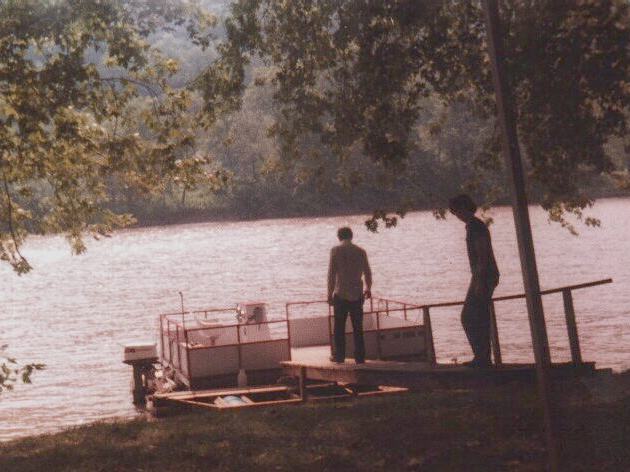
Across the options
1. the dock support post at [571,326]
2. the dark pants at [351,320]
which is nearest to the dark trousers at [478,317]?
the dock support post at [571,326]

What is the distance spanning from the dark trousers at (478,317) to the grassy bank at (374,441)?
2.17 ft

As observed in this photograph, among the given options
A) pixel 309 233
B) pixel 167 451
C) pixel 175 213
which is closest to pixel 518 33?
pixel 167 451

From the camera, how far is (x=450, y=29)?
14.1 metres

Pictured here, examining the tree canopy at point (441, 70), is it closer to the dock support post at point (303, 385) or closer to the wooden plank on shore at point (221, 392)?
the dock support post at point (303, 385)

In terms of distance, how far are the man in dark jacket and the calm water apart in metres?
9.47

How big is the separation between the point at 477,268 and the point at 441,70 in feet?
11.9

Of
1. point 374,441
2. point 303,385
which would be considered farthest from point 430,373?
point 303,385

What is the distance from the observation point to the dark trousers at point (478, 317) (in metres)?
11.4

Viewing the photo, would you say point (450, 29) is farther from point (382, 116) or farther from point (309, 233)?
point (309, 233)

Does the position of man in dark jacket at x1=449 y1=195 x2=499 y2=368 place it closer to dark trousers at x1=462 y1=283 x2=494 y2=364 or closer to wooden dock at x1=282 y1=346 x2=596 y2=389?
dark trousers at x1=462 y1=283 x2=494 y2=364

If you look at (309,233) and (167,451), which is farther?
(309,233)

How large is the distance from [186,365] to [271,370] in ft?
6.18

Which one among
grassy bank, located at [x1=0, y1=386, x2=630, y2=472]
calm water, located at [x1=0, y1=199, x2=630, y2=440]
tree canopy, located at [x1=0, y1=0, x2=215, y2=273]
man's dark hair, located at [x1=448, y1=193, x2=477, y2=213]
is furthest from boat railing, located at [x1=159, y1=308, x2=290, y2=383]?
man's dark hair, located at [x1=448, y1=193, x2=477, y2=213]

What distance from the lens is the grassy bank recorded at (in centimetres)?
808
